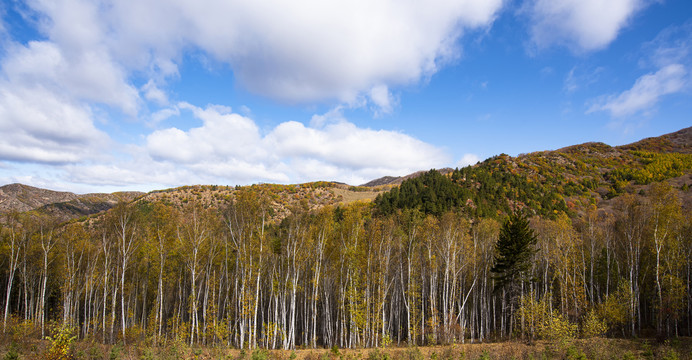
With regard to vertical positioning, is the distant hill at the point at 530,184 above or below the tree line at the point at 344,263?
above

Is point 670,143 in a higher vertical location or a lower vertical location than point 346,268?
higher

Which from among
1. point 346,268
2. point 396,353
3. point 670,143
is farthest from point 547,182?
point 670,143

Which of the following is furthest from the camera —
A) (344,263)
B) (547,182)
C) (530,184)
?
(547,182)

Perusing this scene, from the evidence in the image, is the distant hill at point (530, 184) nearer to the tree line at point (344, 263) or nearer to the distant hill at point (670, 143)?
the distant hill at point (670, 143)

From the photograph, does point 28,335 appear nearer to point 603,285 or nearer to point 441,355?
point 441,355

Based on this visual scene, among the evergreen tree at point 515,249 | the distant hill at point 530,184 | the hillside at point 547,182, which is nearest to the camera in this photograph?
the evergreen tree at point 515,249

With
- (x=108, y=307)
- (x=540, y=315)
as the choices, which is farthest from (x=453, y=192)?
(x=108, y=307)

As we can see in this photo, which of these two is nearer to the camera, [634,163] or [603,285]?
[603,285]

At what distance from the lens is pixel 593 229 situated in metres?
34.6

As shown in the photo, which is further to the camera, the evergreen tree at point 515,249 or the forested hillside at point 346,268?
the evergreen tree at point 515,249

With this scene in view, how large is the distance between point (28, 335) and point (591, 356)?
45.0 m

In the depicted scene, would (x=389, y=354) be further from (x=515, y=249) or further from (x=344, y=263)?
(x=515, y=249)

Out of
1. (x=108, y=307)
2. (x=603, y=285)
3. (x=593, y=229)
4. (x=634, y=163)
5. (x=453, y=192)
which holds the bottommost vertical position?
(x=108, y=307)

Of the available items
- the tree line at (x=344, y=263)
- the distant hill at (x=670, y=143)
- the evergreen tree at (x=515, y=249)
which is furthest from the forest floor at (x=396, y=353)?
the distant hill at (x=670, y=143)
